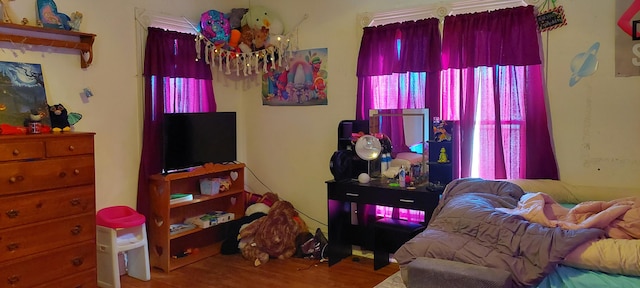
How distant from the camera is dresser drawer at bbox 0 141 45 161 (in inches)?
115

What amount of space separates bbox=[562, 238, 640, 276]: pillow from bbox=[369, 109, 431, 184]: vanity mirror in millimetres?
1689

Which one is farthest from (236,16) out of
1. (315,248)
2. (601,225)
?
(601,225)

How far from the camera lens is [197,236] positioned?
4523 millimetres

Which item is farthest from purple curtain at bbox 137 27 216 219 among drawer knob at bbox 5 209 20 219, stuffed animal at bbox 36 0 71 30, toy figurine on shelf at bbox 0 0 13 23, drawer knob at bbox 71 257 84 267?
drawer knob at bbox 5 209 20 219

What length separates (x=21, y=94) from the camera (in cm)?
330

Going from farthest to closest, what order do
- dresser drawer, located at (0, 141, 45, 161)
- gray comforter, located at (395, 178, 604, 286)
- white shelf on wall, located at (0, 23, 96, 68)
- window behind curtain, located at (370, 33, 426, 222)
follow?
window behind curtain, located at (370, 33, 426, 222)
white shelf on wall, located at (0, 23, 96, 68)
dresser drawer, located at (0, 141, 45, 161)
gray comforter, located at (395, 178, 604, 286)

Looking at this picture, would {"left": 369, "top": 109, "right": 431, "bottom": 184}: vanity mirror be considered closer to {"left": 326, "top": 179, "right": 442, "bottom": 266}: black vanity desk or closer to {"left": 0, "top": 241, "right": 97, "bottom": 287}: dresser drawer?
{"left": 326, "top": 179, "right": 442, "bottom": 266}: black vanity desk

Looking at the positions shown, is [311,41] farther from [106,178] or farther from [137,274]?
[137,274]

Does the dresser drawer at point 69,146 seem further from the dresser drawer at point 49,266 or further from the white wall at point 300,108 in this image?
the dresser drawer at point 49,266

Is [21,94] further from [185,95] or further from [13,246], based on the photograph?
[185,95]

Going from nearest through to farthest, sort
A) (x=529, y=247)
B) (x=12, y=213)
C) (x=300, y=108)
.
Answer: (x=529, y=247) → (x=12, y=213) → (x=300, y=108)

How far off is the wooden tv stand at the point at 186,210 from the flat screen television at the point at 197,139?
81 millimetres

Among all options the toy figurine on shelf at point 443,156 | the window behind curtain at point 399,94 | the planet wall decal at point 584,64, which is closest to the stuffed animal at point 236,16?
the window behind curtain at point 399,94

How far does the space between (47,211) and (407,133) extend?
2.65m
